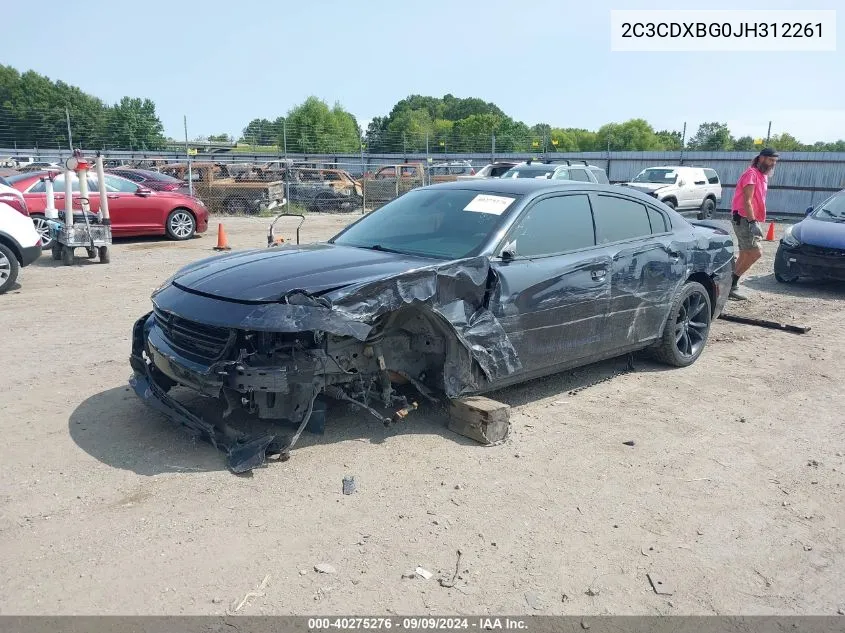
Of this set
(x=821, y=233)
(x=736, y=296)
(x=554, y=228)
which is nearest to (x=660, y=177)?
(x=821, y=233)

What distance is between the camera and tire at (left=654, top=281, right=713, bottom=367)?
6309 mm

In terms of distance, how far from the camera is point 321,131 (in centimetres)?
4428

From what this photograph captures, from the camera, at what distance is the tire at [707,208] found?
72.2ft

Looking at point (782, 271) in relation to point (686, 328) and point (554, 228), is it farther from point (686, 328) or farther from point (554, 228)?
point (554, 228)

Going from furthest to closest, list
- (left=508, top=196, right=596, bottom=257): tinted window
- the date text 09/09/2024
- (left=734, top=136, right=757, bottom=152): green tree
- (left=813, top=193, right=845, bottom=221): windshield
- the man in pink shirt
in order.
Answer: (left=734, top=136, right=757, bottom=152): green tree → (left=813, top=193, right=845, bottom=221): windshield → the man in pink shirt → (left=508, top=196, right=596, bottom=257): tinted window → the date text 09/09/2024

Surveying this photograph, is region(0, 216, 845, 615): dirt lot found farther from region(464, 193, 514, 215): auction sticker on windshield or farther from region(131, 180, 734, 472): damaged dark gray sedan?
region(464, 193, 514, 215): auction sticker on windshield

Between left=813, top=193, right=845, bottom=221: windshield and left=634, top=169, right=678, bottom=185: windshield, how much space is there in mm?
9647

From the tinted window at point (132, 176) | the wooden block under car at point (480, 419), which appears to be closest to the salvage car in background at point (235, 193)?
the tinted window at point (132, 176)

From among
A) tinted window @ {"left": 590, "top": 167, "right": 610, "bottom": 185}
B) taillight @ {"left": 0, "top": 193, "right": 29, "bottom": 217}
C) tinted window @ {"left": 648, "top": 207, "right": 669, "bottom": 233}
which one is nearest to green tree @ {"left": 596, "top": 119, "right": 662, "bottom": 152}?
tinted window @ {"left": 590, "top": 167, "right": 610, "bottom": 185}

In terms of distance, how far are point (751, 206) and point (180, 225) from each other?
437 inches

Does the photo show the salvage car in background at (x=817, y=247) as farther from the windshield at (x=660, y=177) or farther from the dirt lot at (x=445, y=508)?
the windshield at (x=660, y=177)

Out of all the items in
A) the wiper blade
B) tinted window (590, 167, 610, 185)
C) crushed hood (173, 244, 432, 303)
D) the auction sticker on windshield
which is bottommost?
crushed hood (173, 244, 432, 303)

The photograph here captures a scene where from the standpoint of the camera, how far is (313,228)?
61.5 feet

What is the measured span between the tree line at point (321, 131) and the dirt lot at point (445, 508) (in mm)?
24474
